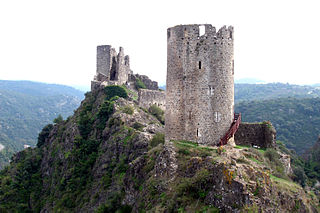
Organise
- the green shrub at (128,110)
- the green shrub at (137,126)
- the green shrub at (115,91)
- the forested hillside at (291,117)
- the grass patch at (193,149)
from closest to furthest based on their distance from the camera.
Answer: the grass patch at (193,149)
the green shrub at (137,126)
the green shrub at (128,110)
the green shrub at (115,91)
the forested hillside at (291,117)

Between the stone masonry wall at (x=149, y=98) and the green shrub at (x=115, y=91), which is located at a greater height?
the green shrub at (x=115, y=91)

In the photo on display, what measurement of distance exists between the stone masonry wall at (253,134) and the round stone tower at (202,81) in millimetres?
4717

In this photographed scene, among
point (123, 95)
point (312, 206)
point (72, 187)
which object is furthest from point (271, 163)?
point (123, 95)

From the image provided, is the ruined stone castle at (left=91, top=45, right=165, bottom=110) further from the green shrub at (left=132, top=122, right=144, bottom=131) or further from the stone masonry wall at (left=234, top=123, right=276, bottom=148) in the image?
the stone masonry wall at (left=234, top=123, right=276, bottom=148)

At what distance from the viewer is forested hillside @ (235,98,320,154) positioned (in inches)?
3255

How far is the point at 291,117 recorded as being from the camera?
318ft

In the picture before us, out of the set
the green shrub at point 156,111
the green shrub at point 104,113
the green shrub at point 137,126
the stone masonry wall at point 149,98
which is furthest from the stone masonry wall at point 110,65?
the green shrub at point 137,126

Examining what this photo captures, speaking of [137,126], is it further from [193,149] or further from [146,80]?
[146,80]

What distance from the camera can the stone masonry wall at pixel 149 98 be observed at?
42844mm

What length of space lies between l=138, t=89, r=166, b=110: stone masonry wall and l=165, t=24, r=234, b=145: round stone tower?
23.2 meters

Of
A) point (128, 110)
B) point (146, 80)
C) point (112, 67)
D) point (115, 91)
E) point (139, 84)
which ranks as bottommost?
point (128, 110)

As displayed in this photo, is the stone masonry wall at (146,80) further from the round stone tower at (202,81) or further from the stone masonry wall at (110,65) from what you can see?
the round stone tower at (202,81)

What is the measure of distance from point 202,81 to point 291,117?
8567 cm

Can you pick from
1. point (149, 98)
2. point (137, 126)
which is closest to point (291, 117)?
point (149, 98)
